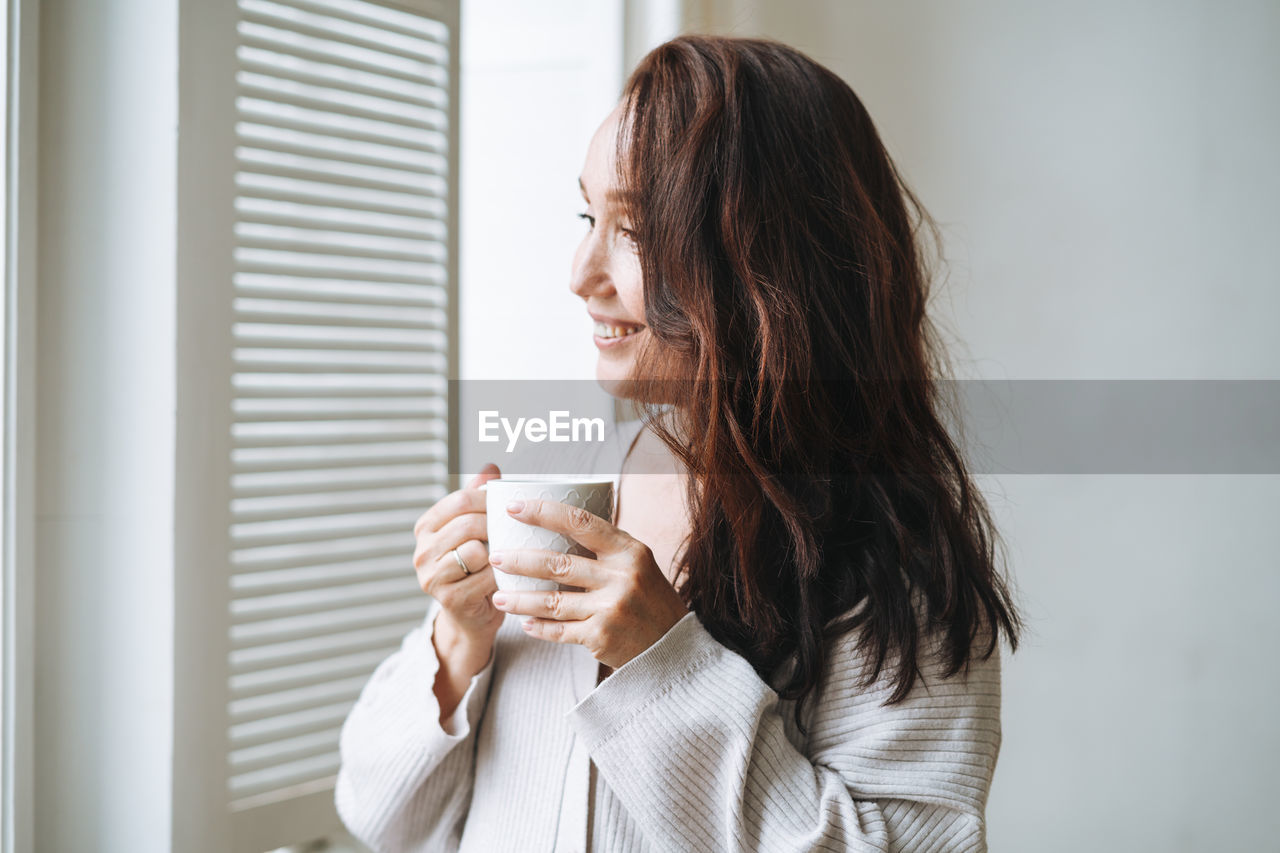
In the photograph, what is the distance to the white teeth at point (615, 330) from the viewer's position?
32.9 inches

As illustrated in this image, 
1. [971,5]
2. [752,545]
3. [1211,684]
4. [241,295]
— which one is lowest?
[1211,684]

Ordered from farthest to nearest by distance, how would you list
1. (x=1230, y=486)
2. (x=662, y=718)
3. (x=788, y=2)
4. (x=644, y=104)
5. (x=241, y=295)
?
(x=788, y=2) < (x=1230, y=486) < (x=241, y=295) < (x=644, y=104) < (x=662, y=718)

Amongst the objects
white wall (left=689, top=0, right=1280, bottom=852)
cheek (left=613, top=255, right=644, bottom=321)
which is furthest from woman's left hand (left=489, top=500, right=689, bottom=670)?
white wall (left=689, top=0, right=1280, bottom=852)

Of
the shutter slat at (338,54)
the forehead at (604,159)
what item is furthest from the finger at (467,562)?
the shutter slat at (338,54)

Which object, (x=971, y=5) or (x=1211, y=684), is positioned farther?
(x=971, y=5)

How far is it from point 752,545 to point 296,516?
61 centimetres

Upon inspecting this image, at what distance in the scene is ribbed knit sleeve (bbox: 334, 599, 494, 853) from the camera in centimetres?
80

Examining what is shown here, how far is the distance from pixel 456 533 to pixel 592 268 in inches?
10.6

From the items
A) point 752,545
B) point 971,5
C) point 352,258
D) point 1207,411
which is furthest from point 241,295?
point 1207,411

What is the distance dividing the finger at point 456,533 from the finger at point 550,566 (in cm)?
9

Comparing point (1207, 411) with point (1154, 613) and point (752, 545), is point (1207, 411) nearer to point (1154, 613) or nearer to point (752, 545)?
point (1154, 613)

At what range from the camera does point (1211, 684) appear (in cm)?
130

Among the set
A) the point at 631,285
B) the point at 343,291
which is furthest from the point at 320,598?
the point at 631,285

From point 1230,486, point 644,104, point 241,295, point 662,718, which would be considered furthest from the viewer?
point 1230,486
